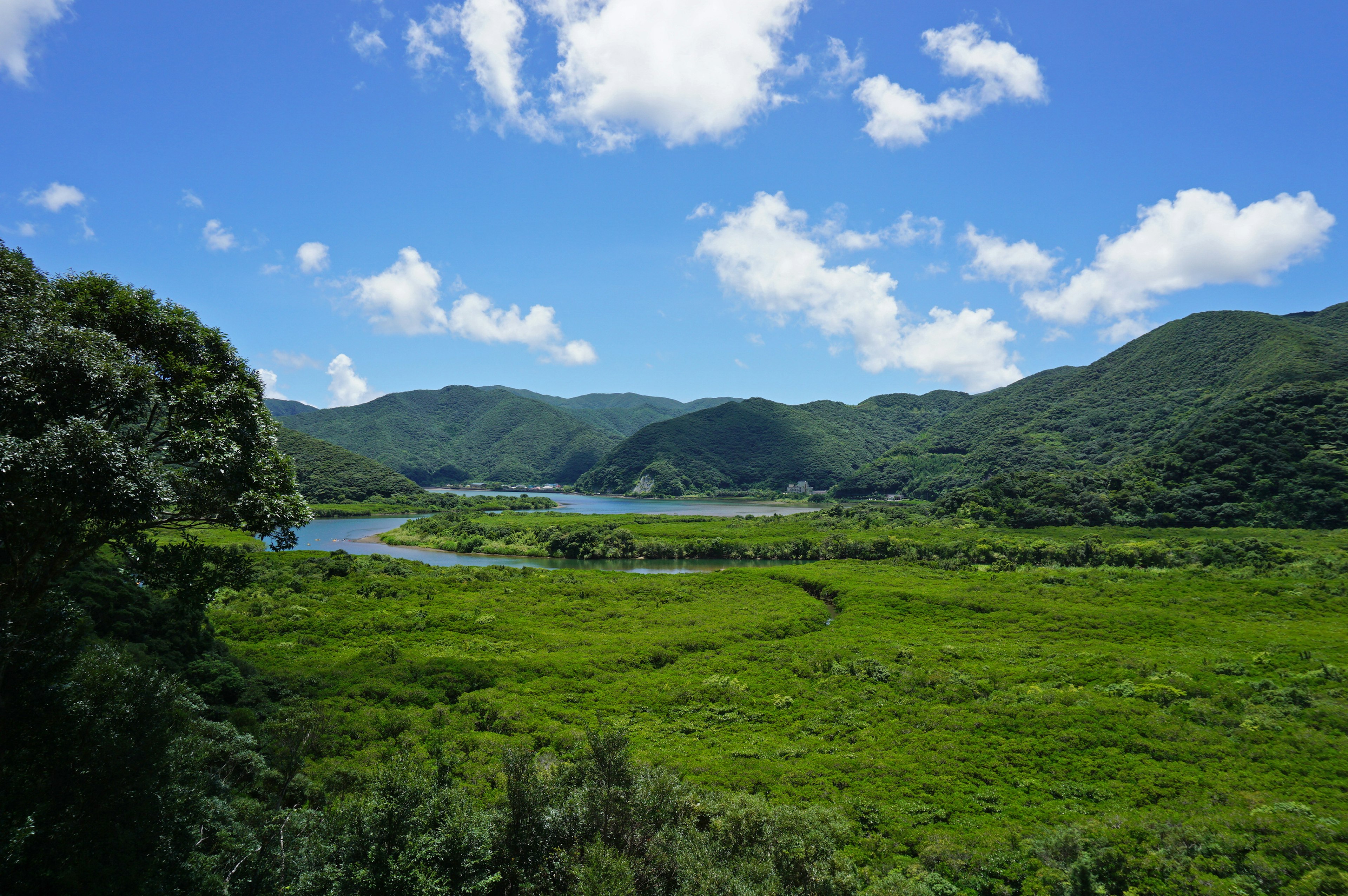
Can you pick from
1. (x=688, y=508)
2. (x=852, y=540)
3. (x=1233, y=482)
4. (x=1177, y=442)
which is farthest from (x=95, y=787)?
(x=688, y=508)

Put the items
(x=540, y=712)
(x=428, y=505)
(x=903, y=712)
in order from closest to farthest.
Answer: (x=540, y=712), (x=903, y=712), (x=428, y=505)

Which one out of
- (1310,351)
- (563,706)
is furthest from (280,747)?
(1310,351)

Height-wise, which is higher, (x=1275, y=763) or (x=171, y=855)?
(x=171, y=855)

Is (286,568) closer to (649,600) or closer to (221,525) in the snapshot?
(649,600)

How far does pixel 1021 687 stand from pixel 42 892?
35467 millimetres

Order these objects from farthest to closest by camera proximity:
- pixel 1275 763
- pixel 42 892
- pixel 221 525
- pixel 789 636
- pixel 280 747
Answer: pixel 789 636
pixel 1275 763
pixel 280 747
pixel 221 525
pixel 42 892

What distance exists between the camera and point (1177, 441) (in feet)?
343

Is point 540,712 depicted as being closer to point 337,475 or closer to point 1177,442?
point 1177,442

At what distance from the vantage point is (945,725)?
27.1 meters

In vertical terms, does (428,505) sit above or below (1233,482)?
below

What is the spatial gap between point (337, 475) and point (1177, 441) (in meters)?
178

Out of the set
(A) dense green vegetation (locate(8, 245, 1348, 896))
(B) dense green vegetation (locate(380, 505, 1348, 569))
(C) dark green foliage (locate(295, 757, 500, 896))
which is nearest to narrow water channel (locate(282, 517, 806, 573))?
(B) dense green vegetation (locate(380, 505, 1348, 569))

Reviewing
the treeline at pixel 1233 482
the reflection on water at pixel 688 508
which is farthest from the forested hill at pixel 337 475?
the treeline at pixel 1233 482

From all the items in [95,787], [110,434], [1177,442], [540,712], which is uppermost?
[1177,442]
